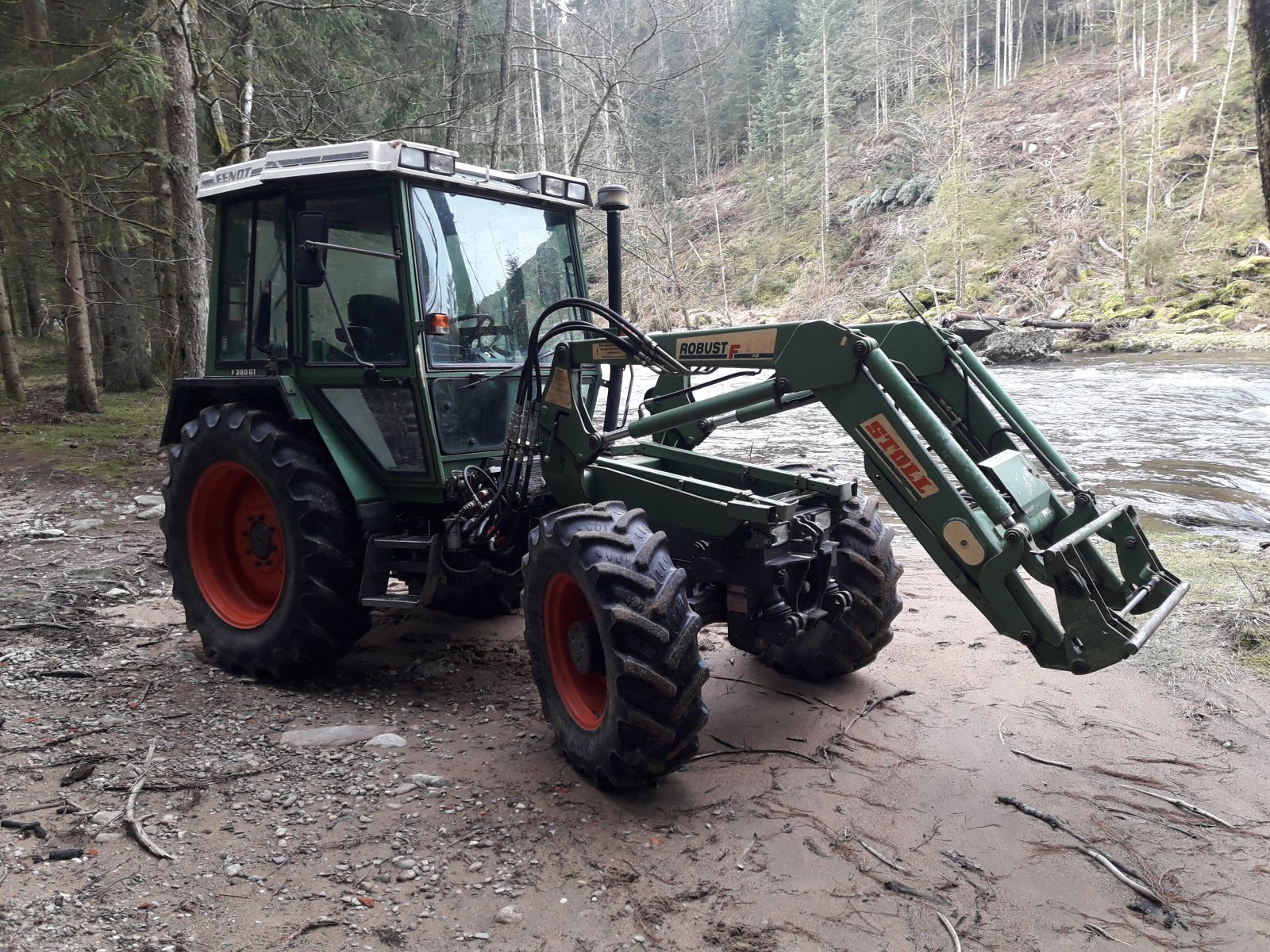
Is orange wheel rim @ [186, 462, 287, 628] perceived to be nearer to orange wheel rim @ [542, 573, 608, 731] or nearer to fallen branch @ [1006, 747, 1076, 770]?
orange wheel rim @ [542, 573, 608, 731]

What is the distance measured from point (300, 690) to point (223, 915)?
1.84m

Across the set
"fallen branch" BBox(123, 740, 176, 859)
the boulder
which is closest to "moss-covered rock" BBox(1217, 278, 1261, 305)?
the boulder

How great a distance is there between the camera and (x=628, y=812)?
3268 mm

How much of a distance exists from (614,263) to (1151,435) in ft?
33.3

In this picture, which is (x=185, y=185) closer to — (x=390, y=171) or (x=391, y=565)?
(x=390, y=171)

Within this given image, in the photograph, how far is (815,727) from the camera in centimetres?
393

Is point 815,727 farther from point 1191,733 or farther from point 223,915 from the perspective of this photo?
point 223,915

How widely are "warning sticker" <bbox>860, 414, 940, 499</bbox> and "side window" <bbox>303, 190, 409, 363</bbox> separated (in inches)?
87.0

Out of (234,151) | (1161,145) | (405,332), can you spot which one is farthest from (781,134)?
(405,332)

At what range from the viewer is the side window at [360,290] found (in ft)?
14.0

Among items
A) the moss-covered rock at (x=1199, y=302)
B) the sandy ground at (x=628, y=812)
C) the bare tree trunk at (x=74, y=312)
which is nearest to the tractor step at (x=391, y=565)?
the sandy ground at (x=628, y=812)

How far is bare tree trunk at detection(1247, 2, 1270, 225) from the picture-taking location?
4.60 m

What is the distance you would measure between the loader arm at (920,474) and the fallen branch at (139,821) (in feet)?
6.53

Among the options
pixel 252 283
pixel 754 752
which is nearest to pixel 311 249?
pixel 252 283
